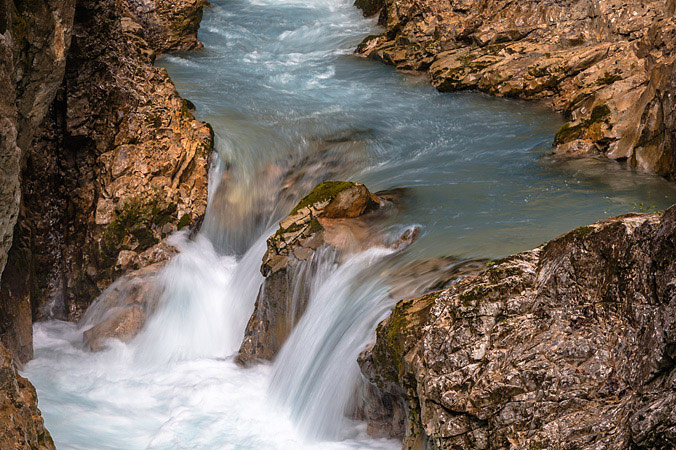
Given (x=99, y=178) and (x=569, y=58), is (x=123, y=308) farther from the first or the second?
(x=569, y=58)

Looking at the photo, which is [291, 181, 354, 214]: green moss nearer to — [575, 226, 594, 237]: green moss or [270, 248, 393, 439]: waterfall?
[270, 248, 393, 439]: waterfall

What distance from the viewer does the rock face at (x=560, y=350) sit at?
3.65 metres

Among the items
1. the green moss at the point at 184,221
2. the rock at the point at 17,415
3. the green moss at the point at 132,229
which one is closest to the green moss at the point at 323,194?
the green moss at the point at 184,221

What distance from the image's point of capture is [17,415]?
4.91 metres

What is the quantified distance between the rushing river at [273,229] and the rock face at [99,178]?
50cm

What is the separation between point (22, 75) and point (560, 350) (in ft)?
17.3

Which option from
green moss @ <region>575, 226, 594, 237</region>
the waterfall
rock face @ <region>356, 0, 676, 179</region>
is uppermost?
rock face @ <region>356, 0, 676, 179</region>

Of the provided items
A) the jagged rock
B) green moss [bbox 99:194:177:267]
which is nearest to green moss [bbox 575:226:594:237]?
the jagged rock

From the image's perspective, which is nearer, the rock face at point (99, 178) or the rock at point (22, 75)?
the rock at point (22, 75)

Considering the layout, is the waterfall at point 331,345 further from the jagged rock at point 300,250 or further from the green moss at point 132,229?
the green moss at point 132,229

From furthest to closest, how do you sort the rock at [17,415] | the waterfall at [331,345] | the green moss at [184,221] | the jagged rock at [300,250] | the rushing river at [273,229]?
the green moss at [184,221]
the jagged rock at [300,250]
the rushing river at [273,229]
the waterfall at [331,345]
the rock at [17,415]

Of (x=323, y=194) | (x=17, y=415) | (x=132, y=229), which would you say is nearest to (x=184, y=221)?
(x=132, y=229)

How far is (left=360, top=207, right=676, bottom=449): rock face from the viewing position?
3650mm

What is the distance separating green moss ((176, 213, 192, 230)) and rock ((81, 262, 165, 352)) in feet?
2.06
